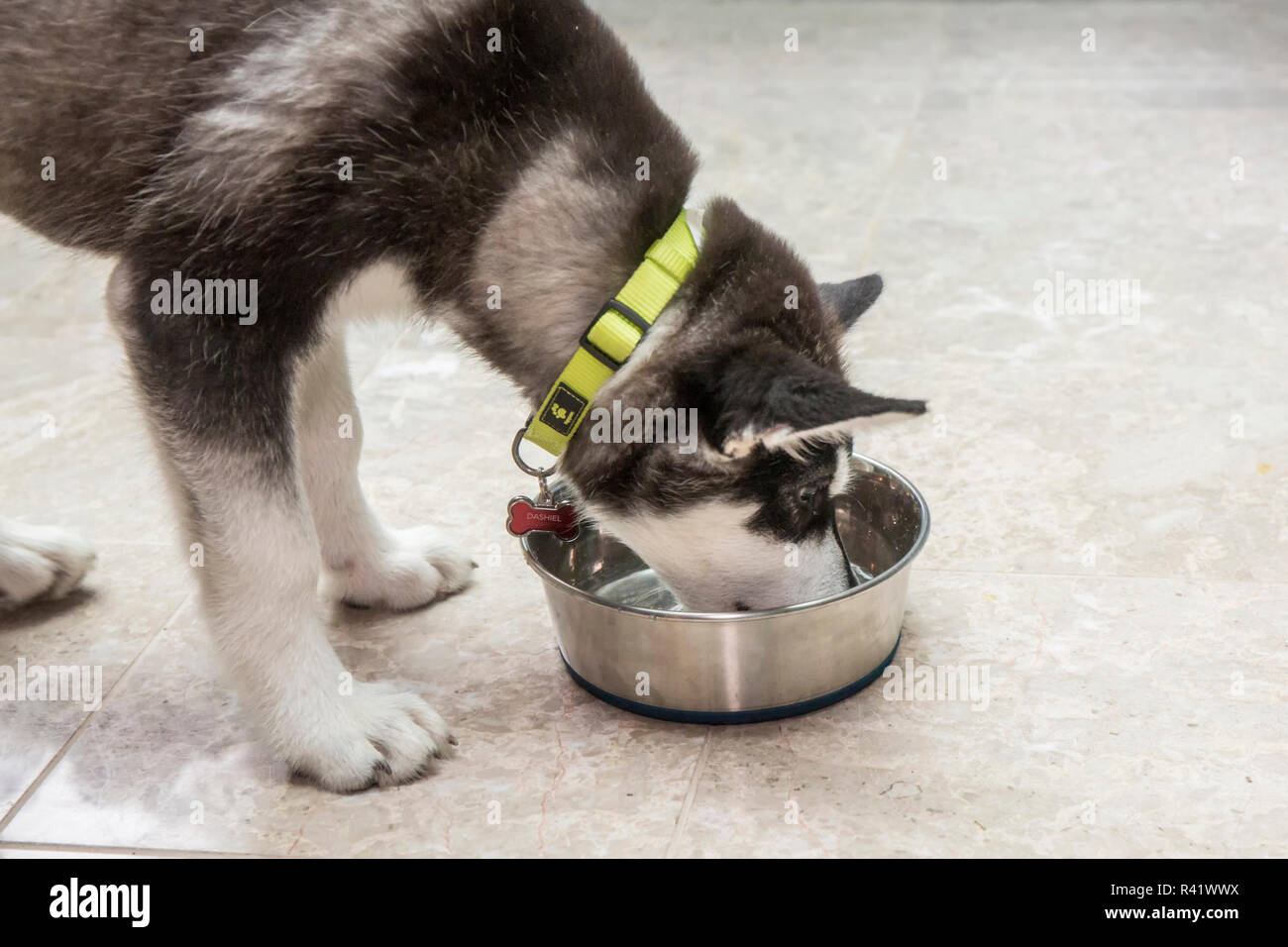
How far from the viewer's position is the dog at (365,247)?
92.7 inches

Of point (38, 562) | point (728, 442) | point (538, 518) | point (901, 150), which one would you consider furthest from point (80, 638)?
point (901, 150)

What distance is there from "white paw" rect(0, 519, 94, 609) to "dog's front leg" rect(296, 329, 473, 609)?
54 centimetres

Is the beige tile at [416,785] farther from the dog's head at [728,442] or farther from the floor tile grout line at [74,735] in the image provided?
the dog's head at [728,442]

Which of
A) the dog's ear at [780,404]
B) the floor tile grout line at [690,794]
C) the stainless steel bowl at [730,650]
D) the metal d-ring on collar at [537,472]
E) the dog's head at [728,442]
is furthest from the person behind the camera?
the metal d-ring on collar at [537,472]

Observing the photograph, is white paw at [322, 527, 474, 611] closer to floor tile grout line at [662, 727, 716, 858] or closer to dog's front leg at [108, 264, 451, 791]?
dog's front leg at [108, 264, 451, 791]

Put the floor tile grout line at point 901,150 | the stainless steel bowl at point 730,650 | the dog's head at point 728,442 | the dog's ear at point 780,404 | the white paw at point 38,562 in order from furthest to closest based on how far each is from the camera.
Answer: the floor tile grout line at point 901,150, the white paw at point 38,562, the stainless steel bowl at point 730,650, the dog's head at point 728,442, the dog's ear at point 780,404

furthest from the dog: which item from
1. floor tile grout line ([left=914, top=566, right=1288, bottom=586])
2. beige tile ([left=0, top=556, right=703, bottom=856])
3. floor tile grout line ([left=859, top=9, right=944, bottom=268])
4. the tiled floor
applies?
floor tile grout line ([left=859, top=9, right=944, bottom=268])

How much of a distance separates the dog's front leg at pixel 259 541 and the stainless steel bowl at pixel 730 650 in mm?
322

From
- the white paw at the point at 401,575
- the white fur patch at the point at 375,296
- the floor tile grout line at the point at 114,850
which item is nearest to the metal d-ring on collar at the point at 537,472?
the white fur patch at the point at 375,296

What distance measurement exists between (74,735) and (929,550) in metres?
1.79

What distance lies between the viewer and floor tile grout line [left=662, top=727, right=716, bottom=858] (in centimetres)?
241

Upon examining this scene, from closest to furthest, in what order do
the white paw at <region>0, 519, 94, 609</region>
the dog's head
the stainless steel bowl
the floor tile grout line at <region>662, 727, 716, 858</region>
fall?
the dog's head < the floor tile grout line at <region>662, 727, 716, 858</region> < the stainless steel bowl < the white paw at <region>0, 519, 94, 609</region>

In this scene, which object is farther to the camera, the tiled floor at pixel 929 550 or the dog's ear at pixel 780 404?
the tiled floor at pixel 929 550

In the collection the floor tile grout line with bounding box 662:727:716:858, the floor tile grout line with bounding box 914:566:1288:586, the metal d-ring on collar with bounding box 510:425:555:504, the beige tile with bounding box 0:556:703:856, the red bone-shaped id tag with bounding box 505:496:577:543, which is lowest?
the beige tile with bounding box 0:556:703:856
